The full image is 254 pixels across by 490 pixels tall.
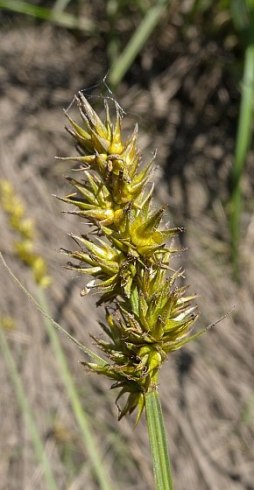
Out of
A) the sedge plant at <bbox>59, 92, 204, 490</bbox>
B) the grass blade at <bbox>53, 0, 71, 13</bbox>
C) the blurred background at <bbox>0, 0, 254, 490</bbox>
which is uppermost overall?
the grass blade at <bbox>53, 0, 71, 13</bbox>

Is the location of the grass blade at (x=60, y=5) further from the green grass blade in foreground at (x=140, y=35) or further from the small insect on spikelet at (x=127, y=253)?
the small insect on spikelet at (x=127, y=253)

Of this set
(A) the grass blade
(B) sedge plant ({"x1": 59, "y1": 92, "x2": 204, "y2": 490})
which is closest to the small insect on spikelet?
(B) sedge plant ({"x1": 59, "y1": 92, "x2": 204, "y2": 490})

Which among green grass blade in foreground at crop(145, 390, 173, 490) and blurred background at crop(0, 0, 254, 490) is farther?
blurred background at crop(0, 0, 254, 490)

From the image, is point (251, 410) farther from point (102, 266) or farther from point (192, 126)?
point (102, 266)

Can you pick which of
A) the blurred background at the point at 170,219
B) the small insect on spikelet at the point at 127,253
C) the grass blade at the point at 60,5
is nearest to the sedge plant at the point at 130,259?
the small insect on spikelet at the point at 127,253

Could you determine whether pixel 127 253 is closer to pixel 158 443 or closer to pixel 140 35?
pixel 158 443

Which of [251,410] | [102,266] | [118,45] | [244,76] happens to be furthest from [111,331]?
[118,45]

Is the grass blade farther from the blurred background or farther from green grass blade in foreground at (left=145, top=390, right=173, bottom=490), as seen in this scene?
green grass blade in foreground at (left=145, top=390, right=173, bottom=490)
